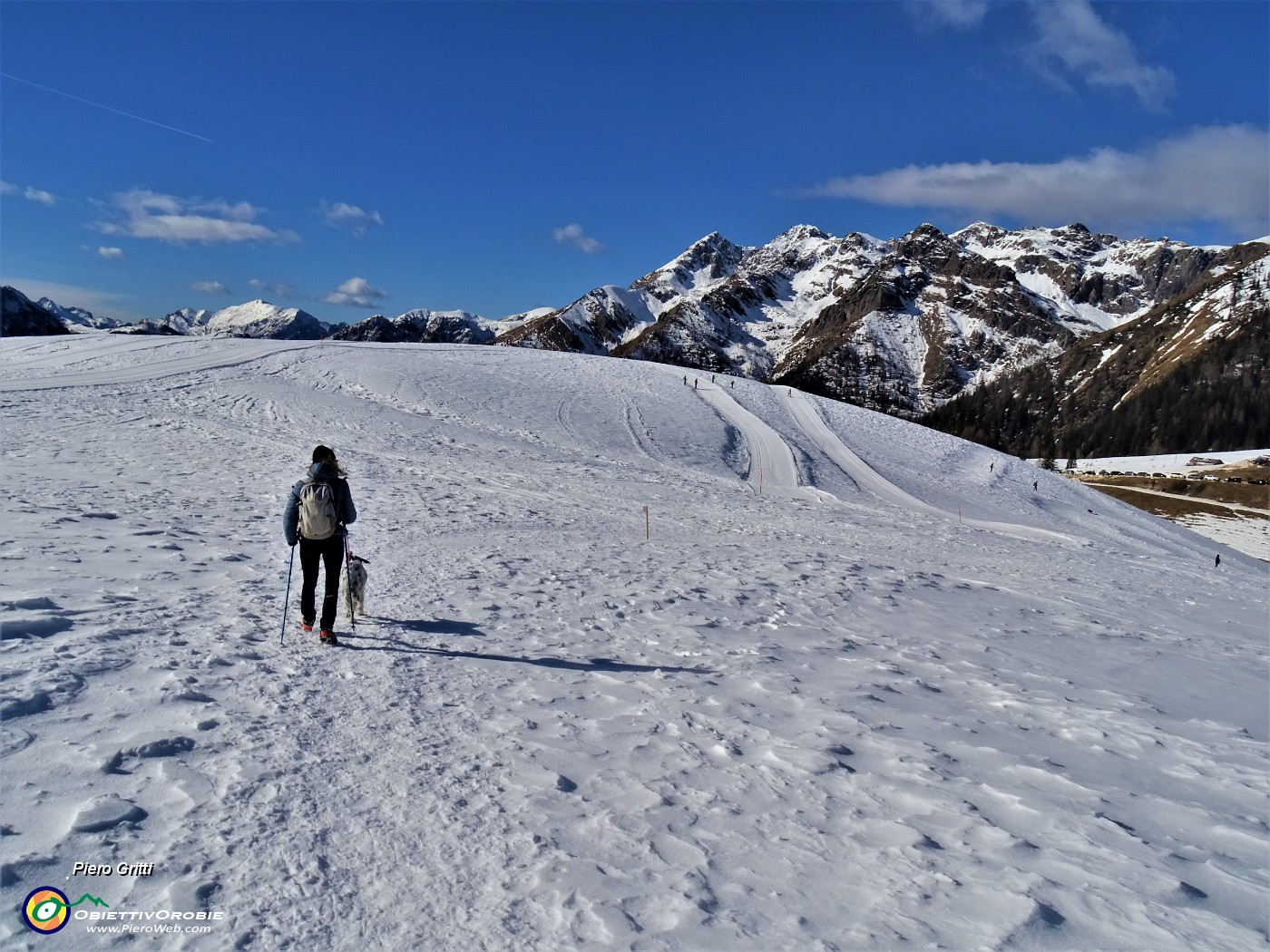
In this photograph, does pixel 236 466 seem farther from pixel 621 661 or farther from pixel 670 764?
pixel 670 764

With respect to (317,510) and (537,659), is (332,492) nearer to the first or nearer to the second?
(317,510)

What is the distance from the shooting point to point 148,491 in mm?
16109

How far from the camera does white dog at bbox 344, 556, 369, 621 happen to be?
960cm

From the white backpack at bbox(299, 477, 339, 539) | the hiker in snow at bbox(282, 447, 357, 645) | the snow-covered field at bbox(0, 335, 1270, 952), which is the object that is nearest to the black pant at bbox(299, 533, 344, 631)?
the hiker in snow at bbox(282, 447, 357, 645)

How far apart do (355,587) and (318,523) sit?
1.21 m

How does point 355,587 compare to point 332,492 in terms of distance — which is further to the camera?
point 355,587

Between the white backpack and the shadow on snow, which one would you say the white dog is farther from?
the white backpack

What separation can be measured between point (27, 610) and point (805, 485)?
32012mm

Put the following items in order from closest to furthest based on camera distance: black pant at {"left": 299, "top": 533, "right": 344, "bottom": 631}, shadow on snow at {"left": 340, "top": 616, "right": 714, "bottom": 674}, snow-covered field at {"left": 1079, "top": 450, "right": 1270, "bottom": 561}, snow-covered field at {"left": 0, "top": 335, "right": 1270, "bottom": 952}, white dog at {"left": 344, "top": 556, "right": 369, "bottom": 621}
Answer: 1. snow-covered field at {"left": 0, "top": 335, "right": 1270, "bottom": 952}
2. shadow on snow at {"left": 340, "top": 616, "right": 714, "bottom": 674}
3. black pant at {"left": 299, "top": 533, "right": 344, "bottom": 631}
4. white dog at {"left": 344, "top": 556, "right": 369, "bottom": 621}
5. snow-covered field at {"left": 1079, "top": 450, "right": 1270, "bottom": 561}

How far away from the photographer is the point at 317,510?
29.2ft

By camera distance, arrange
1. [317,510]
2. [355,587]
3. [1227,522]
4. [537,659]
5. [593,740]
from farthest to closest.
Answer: [1227,522], [355,587], [537,659], [317,510], [593,740]

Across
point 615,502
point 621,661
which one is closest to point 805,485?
point 615,502

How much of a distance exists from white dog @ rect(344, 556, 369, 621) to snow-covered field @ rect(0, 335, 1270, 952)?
1.32ft

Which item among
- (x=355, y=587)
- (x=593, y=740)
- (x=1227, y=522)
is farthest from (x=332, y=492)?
(x=1227, y=522)
